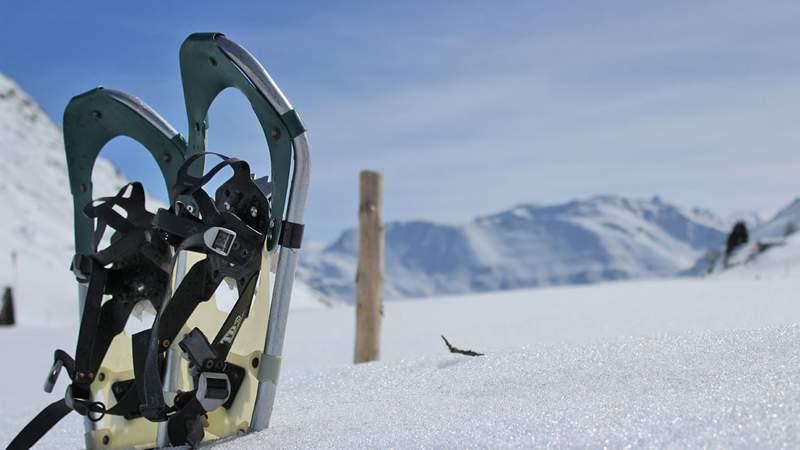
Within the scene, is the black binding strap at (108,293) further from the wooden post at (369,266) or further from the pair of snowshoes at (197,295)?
the wooden post at (369,266)

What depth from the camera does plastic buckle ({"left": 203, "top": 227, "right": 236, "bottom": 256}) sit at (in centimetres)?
274

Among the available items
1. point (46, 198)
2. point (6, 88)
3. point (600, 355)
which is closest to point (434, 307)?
point (600, 355)

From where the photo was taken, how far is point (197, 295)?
9.52 ft

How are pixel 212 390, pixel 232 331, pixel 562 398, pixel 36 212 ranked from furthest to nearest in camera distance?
pixel 36 212
pixel 232 331
pixel 212 390
pixel 562 398

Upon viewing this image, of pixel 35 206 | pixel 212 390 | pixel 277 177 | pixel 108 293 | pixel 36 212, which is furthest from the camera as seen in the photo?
pixel 35 206

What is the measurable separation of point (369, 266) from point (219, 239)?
3939 millimetres

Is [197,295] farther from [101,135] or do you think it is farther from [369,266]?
[369,266]

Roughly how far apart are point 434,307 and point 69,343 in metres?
5.85

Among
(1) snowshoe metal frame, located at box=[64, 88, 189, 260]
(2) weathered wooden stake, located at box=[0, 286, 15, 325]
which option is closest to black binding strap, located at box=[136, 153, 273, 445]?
(1) snowshoe metal frame, located at box=[64, 88, 189, 260]

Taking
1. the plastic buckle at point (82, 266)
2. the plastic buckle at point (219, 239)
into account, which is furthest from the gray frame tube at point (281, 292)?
the plastic buckle at point (82, 266)

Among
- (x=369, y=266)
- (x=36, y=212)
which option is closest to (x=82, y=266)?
(x=369, y=266)

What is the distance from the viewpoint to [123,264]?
3266 mm

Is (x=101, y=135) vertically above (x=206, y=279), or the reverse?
(x=101, y=135)

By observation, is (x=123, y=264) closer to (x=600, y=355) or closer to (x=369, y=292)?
(x=600, y=355)
